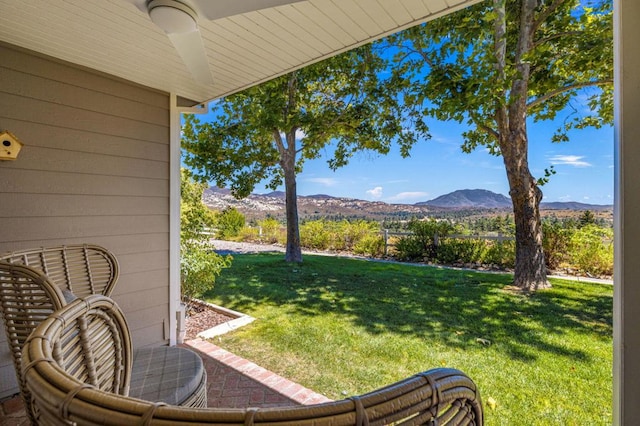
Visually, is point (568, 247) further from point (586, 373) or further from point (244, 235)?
point (244, 235)

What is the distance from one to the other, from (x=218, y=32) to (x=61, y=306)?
1.70 meters

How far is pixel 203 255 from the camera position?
400cm

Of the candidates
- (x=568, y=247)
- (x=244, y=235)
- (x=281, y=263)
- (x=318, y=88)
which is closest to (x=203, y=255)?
(x=281, y=263)

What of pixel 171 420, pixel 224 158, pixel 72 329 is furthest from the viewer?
pixel 224 158

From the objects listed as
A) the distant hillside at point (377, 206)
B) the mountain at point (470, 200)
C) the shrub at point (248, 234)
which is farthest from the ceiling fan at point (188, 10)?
the shrub at point (248, 234)

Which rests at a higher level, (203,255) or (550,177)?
(550,177)

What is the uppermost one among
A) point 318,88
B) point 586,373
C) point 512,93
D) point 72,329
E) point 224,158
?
point 318,88

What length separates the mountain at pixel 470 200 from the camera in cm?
761

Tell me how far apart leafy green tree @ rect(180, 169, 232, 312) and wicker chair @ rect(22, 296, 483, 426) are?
3.37m

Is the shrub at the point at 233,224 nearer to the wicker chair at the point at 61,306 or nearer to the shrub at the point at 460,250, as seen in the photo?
the shrub at the point at 460,250

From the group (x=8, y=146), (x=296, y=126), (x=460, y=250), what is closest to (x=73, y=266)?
(x=8, y=146)

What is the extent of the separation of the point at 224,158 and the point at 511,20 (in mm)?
6101

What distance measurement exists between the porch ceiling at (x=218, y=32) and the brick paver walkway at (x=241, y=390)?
Answer: 2297mm

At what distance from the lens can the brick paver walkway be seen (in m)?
1.97
